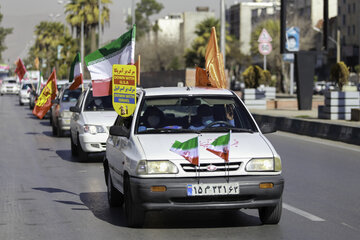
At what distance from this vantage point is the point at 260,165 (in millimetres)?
8156

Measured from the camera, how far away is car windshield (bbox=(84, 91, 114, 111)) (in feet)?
59.2

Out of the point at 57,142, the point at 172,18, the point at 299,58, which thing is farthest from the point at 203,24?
the point at 172,18

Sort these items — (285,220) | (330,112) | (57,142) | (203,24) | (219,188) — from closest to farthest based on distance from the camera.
→ 1. (219,188)
2. (285,220)
3. (57,142)
4. (330,112)
5. (203,24)

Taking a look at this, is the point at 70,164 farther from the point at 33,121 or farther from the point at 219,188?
the point at 33,121

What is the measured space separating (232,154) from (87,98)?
10.4 meters

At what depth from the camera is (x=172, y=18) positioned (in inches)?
7505

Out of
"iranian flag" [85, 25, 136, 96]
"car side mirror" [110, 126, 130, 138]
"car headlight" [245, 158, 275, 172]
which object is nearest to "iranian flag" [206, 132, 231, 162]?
Result: "car headlight" [245, 158, 275, 172]

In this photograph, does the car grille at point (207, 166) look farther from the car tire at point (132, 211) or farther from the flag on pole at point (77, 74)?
the flag on pole at point (77, 74)

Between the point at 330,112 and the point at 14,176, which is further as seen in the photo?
the point at 330,112

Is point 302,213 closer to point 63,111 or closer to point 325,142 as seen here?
point 325,142

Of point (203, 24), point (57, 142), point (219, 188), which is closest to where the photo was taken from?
point (219, 188)

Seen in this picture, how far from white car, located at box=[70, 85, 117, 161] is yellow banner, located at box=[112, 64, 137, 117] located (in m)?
4.49

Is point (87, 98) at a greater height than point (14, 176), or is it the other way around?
point (87, 98)

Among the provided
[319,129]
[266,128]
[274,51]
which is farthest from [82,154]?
[274,51]
